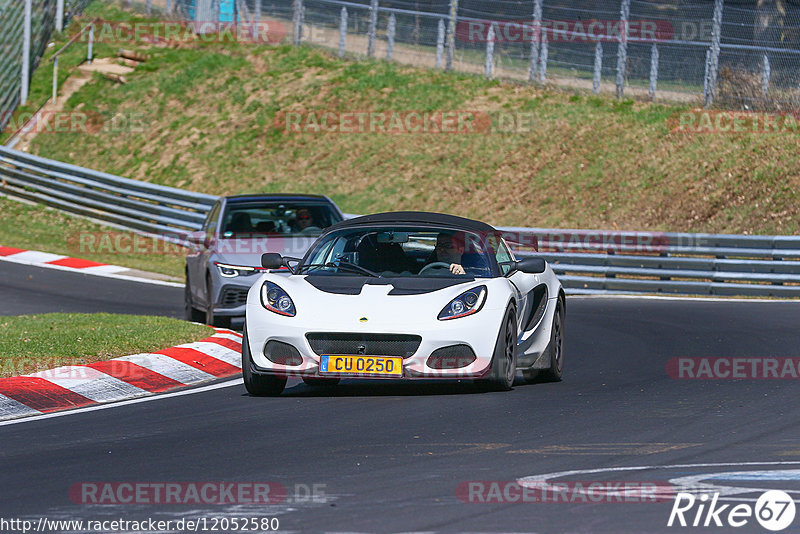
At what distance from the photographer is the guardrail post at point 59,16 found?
4222cm

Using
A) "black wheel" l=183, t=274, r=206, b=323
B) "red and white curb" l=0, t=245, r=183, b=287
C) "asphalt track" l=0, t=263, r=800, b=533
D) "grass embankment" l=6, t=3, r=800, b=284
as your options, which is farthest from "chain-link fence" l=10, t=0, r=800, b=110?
"asphalt track" l=0, t=263, r=800, b=533

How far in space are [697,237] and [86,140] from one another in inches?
833

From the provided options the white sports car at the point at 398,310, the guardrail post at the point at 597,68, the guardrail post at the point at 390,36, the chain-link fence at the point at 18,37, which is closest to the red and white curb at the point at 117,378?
the white sports car at the point at 398,310

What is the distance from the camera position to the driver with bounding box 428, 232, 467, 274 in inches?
408

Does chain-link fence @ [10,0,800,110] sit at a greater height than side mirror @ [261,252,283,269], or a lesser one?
greater

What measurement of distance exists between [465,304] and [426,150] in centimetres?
2216

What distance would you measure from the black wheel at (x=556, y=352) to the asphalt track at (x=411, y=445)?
121 millimetres

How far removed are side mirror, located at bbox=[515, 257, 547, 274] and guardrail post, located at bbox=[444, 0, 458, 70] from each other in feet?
77.4

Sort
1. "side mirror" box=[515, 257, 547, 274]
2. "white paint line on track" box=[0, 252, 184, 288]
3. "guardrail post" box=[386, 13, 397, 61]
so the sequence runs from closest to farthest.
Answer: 1. "side mirror" box=[515, 257, 547, 274]
2. "white paint line on track" box=[0, 252, 184, 288]
3. "guardrail post" box=[386, 13, 397, 61]

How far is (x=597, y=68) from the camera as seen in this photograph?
30438 mm

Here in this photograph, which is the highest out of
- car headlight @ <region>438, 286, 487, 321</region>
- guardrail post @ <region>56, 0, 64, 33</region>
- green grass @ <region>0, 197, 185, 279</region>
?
guardrail post @ <region>56, 0, 64, 33</region>

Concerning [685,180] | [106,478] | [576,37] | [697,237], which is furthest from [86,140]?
[106,478]

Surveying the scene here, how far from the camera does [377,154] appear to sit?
32.2m

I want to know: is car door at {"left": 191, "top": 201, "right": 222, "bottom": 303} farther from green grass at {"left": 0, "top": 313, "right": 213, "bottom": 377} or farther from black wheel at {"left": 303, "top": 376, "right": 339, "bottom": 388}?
black wheel at {"left": 303, "top": 376, "right": 339, "bottom": 388}
